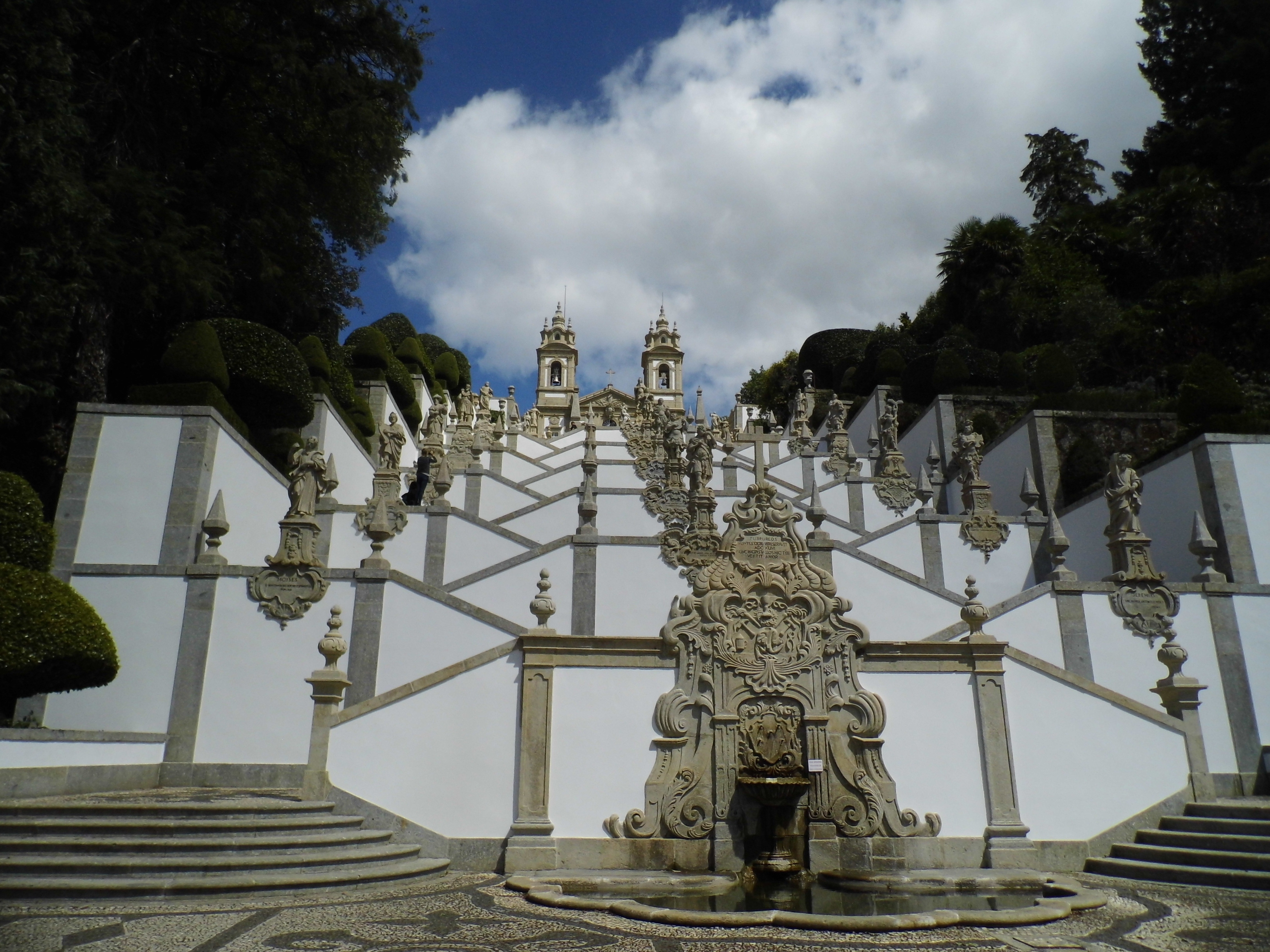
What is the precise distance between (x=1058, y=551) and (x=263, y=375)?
49.2ft

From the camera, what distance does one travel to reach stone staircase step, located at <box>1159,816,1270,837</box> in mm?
8094

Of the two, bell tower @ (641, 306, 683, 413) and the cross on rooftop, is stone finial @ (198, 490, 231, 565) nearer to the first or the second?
the cross on rooftop

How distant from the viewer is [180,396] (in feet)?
47.0

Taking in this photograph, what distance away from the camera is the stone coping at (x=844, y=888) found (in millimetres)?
5590

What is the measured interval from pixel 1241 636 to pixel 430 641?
39.9 feet

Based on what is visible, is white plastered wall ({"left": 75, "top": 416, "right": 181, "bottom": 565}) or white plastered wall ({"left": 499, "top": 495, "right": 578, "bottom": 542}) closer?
white plastered wall ({"left": 75, "top": 416, "right": 181, "bottom": 565})

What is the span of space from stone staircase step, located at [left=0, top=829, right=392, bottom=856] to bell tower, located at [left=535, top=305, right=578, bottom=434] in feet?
241

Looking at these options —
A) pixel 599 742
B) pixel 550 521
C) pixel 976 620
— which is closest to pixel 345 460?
pixel 550 521

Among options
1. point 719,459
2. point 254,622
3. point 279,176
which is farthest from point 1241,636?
point 279,176

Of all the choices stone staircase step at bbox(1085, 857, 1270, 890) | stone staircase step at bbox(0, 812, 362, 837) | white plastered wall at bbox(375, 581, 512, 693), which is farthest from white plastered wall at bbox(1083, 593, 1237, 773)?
stone staircase step at bbox(0, 812, 362, 837)

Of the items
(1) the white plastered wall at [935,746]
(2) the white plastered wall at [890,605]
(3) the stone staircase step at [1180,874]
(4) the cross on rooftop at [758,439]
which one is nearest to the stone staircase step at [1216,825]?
(3) the stone staircase step at [1180,874]

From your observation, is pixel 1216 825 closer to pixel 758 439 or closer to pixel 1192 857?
pixel 1192 857

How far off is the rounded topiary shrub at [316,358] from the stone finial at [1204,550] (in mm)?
18672

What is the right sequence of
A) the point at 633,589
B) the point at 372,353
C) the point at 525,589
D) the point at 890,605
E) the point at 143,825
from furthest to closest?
the point at 372,353
the point at 633,589
the point at 525,589
the point at 890,605
the point at 143,825
